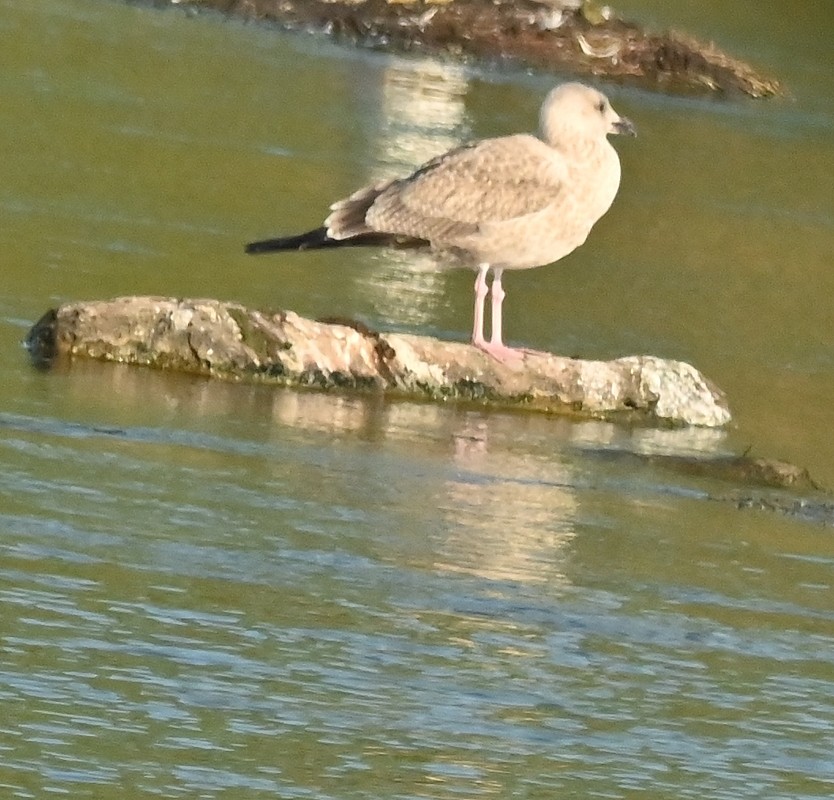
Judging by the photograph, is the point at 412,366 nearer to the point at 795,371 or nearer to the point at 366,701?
the point at 795,371

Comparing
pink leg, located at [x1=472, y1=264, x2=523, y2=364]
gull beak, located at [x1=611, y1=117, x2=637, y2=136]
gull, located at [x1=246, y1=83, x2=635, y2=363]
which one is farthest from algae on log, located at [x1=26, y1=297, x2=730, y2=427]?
gull beak, located at [x1=611, y1=117, x2=637, y2=136]

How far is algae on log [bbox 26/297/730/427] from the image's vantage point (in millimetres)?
8453

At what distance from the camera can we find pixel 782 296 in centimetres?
1324

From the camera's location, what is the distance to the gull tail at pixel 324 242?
9539mm

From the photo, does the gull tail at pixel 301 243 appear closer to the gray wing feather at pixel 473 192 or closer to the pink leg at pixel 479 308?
the gray wing feather at pixel 473 192

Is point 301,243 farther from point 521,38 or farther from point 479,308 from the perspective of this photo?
point 521,38

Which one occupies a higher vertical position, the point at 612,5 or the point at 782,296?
the point at 612,5

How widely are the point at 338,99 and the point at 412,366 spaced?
32.0ft

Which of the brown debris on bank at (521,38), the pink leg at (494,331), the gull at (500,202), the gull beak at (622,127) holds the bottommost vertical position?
the pink leg at (494,331)

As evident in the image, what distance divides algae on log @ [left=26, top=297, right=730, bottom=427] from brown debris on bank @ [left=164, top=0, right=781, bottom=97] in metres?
14.4

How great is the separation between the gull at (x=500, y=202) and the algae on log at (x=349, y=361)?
341mm

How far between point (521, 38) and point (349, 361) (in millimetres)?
16131

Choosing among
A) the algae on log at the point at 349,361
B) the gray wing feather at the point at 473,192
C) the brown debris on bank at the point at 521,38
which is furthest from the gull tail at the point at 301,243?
the brown debris on bank at the point at 521,38

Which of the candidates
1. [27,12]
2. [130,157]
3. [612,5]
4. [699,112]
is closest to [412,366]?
[130,157]
